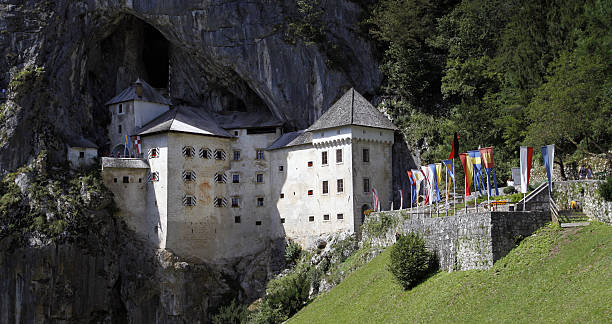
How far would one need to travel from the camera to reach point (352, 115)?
213 feet

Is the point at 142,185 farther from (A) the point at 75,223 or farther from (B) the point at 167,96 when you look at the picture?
(B) the point at 167,96

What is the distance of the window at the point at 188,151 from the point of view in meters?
69.9

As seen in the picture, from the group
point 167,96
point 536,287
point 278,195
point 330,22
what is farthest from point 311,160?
point 536,287

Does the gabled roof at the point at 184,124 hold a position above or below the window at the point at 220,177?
above

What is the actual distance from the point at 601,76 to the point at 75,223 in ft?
149

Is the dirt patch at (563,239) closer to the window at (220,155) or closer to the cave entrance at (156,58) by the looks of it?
the window at (220,155)

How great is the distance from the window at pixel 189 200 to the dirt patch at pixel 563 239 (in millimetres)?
39933

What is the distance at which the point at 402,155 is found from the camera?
222ft

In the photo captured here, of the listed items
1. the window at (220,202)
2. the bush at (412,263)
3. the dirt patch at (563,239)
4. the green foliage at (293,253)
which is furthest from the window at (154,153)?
the dirt patch at (563,239)

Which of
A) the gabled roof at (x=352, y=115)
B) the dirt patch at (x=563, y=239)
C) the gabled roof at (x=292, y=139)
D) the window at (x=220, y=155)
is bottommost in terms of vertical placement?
the dirt patch at (x=563, y=239)

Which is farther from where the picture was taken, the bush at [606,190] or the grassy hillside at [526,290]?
the bush at [606,190]

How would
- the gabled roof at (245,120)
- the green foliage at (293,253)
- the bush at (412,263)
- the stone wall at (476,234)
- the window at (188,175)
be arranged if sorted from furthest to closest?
the gabled roof at (245,120) → the window at (188,175) → the green foliage at (293,253) → the bush at (412,263) → the stone wall at (476,234)

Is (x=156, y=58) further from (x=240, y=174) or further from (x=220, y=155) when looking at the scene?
(x=240, y=174)

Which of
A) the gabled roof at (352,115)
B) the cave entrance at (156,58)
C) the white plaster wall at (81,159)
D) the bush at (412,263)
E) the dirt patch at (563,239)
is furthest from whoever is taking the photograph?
the cave entrance at (156,58)
